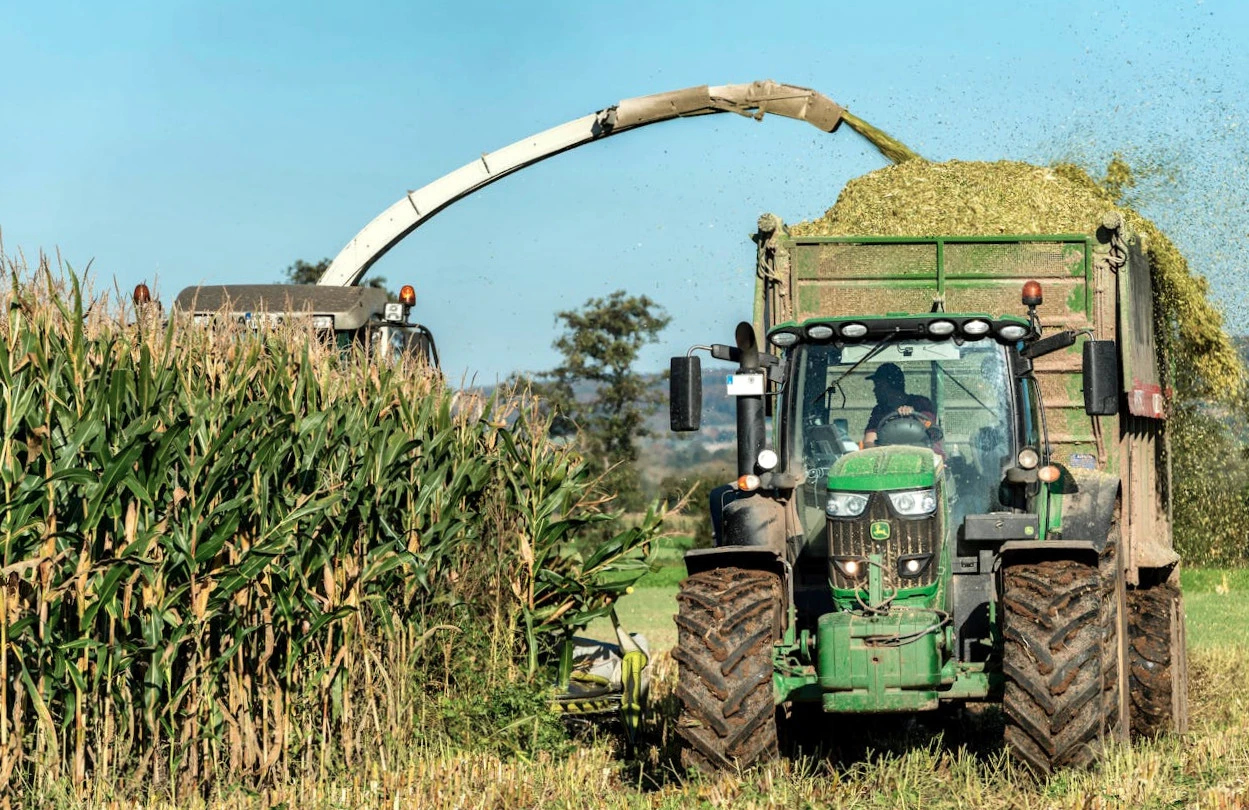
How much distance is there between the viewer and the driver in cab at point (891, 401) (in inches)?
317

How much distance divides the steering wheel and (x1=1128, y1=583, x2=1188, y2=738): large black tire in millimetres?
2390

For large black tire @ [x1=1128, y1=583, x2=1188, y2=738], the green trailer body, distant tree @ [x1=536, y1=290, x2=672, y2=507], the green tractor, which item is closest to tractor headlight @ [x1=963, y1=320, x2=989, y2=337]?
the green tractor

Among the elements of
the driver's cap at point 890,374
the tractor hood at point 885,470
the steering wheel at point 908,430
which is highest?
the driver's cap at point 890,374

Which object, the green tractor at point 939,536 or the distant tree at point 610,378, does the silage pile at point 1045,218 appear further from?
the distant tree at point 610,378

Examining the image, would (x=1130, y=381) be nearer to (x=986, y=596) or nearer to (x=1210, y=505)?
(x=986, y=596)

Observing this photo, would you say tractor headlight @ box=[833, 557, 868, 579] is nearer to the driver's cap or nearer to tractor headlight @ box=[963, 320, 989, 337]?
the driver's cap

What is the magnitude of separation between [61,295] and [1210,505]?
1756 centimetres

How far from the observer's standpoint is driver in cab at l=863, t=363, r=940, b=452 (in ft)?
26.4

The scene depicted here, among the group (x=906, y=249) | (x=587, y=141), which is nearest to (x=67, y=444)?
(x=906, y=249)

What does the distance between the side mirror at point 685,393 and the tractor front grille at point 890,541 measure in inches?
37.2

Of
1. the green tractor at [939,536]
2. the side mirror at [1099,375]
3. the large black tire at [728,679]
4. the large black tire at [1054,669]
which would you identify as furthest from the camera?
the side mirror at [1099,375]

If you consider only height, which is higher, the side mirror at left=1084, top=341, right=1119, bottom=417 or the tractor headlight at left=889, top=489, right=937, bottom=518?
the side mirror at left=1084, top=341, right=1119, bottom=417

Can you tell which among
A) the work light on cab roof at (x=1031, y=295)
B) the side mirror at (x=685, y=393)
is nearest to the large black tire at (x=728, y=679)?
the side mirror at (x=685, y=393)

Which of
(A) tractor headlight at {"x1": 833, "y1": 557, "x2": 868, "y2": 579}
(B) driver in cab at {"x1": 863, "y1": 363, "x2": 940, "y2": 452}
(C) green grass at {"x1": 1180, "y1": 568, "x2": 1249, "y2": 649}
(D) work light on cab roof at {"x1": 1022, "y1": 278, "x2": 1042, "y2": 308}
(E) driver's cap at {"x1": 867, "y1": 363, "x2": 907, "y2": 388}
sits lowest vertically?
(C) green grass at {"x1": 1180, "y1": 568, "x2": 1249, "y2": 649}
